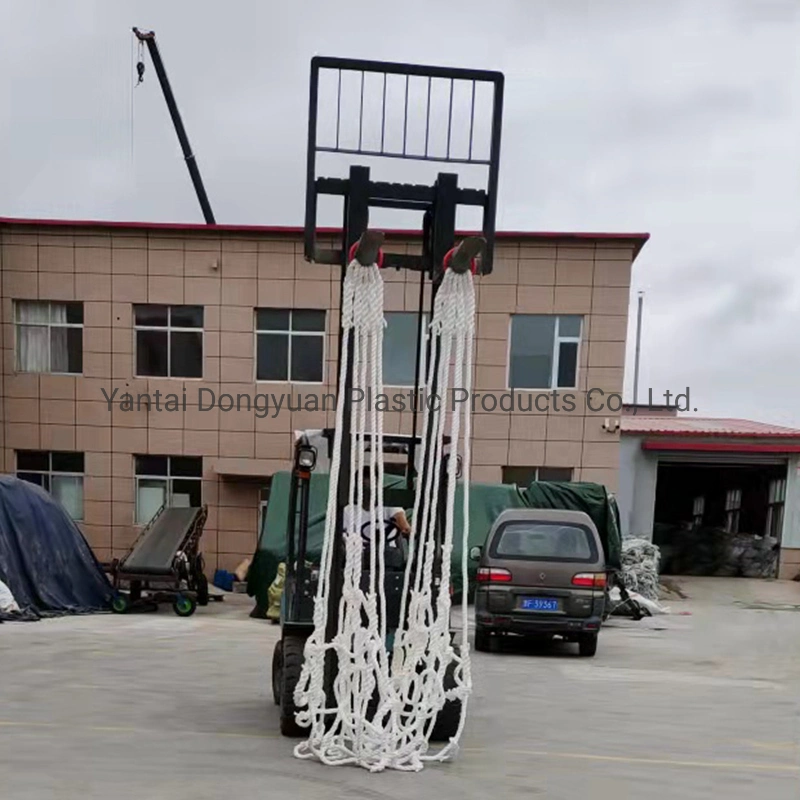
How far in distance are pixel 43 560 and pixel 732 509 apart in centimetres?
1678

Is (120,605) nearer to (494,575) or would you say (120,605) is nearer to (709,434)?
(494,575)

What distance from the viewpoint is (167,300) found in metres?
15.8

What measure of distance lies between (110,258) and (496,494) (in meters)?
8.66

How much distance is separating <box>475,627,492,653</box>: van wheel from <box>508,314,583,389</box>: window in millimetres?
7015

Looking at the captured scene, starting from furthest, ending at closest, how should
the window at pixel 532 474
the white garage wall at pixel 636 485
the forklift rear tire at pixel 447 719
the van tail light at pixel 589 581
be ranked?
the white garage wall at pixel 636 485, the window at pixel 532 474, the van tail light at pixel 589 581, the forklift rear tire at pixel 447 719

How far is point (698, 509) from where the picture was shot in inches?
945

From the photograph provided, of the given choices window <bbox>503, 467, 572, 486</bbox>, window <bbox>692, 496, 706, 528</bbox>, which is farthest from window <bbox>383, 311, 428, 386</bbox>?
window <bbox>692, 496, 706, 528</bbox>

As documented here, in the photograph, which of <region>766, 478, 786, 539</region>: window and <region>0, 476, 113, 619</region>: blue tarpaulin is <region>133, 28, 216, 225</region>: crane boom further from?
<region>766, 478, 786, 539</region>: window

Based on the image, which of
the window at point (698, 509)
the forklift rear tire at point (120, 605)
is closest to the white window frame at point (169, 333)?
the forklift rear tire at point (120, 605)

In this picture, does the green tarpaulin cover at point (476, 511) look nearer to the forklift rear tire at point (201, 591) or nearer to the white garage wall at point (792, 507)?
the forklift rear tire at point (201, 591)

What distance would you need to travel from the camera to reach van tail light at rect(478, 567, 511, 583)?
9.01 meters

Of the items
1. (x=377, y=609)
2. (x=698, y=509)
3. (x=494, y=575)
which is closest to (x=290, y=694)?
(x=377, y=609)

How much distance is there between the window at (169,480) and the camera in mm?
15945

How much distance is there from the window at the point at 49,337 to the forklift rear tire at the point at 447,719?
12.9m
